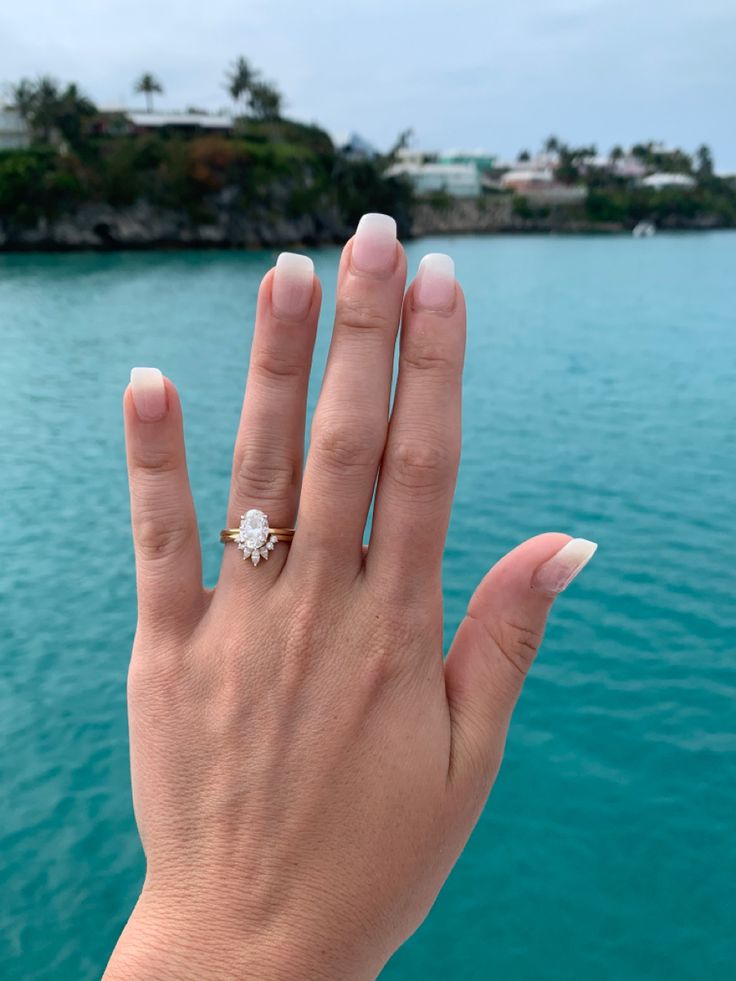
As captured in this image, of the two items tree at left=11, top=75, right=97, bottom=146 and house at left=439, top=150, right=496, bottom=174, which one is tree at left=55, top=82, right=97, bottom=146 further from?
house at left=439, top=150, right=496, bottom=174

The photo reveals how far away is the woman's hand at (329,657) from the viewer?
1.29 m

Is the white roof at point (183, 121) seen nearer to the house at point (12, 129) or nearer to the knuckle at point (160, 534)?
the house at point (12, 129)

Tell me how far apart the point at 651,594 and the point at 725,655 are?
1083 mm

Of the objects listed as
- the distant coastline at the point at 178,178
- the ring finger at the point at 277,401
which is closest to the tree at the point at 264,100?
the distant coastline at the point at 178,178

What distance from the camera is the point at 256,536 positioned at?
1.42 metres

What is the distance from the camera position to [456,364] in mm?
1336

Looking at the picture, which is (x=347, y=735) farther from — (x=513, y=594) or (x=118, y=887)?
(x=118, y=887)

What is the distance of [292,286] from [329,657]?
2.08 ft

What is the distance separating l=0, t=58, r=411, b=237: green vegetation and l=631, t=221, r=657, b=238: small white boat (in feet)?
153

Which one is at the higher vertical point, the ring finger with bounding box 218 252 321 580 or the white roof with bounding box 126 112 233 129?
the white roof with bounding box 126 112 233 129

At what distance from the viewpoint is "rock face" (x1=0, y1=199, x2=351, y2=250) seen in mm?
55281

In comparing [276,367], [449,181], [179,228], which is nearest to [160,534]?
[276,367]

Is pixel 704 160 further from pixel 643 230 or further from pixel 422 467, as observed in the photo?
pixel 422 467

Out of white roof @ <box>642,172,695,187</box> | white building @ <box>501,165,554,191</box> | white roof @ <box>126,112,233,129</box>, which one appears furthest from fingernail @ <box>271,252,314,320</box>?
white roof @ <box>642,172,695,187</box>
